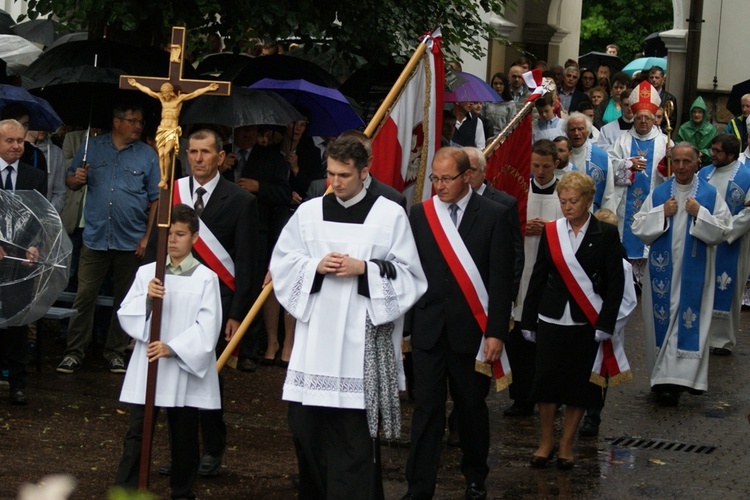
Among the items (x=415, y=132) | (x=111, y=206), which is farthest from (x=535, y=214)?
(x=111, y=206)

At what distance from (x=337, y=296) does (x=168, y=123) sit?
46.8 inches

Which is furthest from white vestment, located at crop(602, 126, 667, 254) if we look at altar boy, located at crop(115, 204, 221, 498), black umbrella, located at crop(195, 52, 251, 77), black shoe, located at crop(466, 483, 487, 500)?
altar boy, located at crop(115, 204, 221, 498)

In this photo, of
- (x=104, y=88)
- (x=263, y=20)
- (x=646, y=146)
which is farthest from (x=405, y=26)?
(x=646, y=146)

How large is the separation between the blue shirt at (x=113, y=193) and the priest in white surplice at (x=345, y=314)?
4.22 metres

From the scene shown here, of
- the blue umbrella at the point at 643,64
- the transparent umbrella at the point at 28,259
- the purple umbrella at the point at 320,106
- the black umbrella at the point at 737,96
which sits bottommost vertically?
the transparent umbrella at the point at 28,259

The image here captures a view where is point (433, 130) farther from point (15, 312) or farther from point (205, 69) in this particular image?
point (205, 69)

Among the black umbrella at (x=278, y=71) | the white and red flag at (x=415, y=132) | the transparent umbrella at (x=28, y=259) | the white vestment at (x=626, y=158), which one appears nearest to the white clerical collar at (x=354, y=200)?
the white and red flag at (x=415, y=132)

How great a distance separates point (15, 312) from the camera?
8.93 metres

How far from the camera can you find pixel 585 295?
850cm

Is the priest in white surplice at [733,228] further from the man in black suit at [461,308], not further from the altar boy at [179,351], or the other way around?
the altar boy at [179,351]

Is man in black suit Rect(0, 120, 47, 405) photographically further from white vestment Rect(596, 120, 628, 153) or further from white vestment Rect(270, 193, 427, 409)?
white vestment Rect(596, 120, 628, 153)

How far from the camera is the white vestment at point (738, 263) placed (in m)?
11.8

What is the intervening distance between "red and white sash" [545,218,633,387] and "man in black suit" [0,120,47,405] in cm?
340

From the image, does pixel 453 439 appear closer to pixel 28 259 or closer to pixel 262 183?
pixel 28 259
